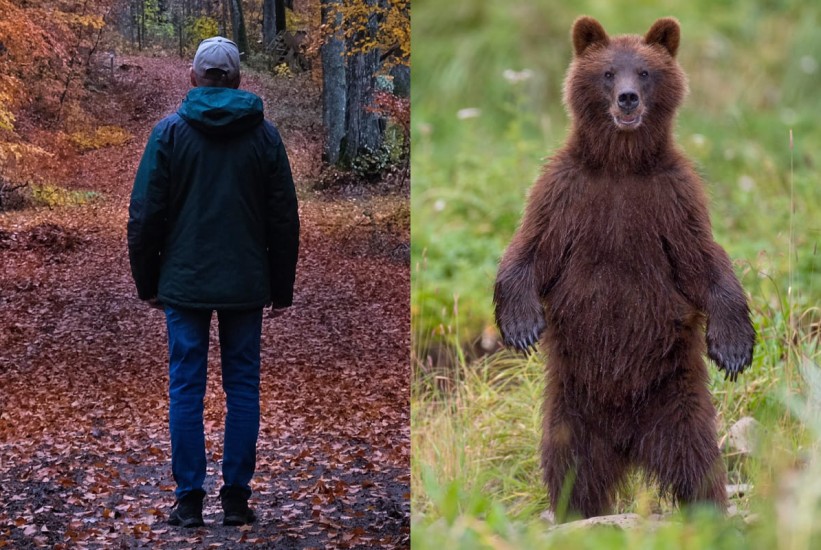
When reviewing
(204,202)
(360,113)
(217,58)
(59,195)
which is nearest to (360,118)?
(360,113)

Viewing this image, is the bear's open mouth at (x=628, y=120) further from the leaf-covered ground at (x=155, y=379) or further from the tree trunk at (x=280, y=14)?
the tree trunk at (x=280, y=14)

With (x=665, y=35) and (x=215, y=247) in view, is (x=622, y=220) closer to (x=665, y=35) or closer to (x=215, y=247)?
(x=665, y=35)

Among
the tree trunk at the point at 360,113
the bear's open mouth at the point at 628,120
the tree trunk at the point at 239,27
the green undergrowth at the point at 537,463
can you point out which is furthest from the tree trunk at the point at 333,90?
the green undergrowth at the point at 537,463

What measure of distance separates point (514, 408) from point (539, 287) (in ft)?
4.63

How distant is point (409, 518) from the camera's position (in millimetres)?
4133

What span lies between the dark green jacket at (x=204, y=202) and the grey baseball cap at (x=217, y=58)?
0.28 feet

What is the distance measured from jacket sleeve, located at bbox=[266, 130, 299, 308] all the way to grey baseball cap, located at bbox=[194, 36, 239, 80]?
276mm

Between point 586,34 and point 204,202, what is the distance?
1481mm

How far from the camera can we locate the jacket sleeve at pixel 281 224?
155 inches

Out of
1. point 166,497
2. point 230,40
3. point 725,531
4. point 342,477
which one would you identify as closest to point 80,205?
point 230,40

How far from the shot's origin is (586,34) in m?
3.90

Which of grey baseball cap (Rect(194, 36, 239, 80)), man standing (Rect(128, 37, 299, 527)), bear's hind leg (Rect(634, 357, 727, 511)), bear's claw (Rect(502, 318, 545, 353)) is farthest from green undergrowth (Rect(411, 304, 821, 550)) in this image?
grey baseball cap (Rect(194, 36, 239, 80))

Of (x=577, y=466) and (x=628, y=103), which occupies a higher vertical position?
(x=628, y=103)

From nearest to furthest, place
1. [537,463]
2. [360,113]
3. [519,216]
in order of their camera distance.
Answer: [360,113] < [537,463] < [519,216]
